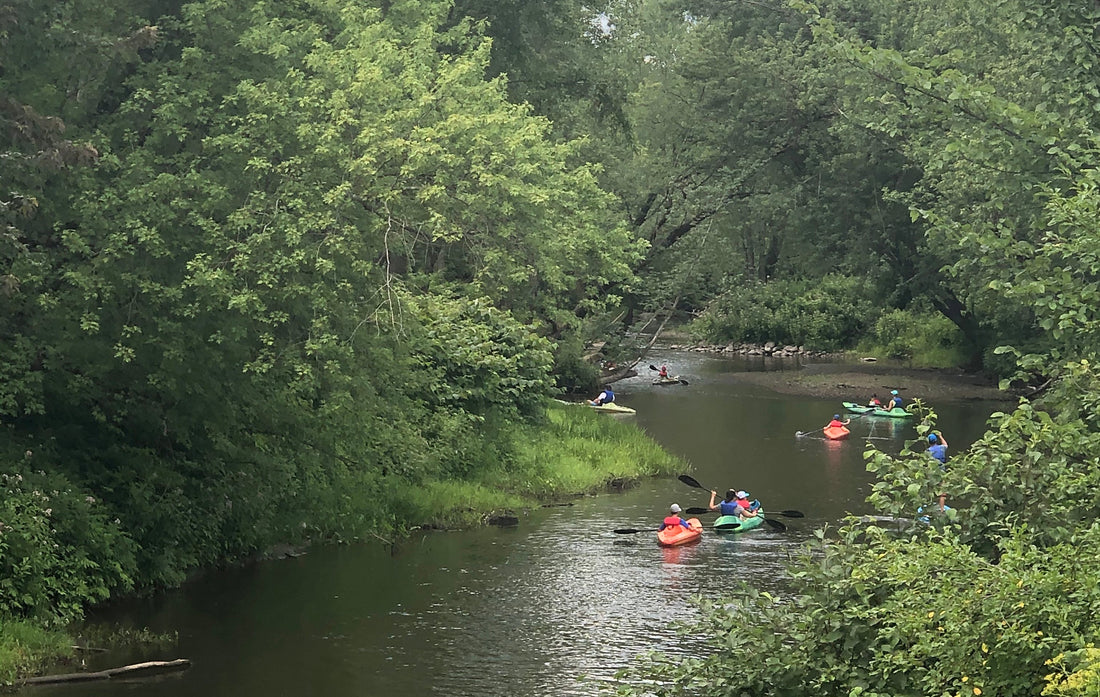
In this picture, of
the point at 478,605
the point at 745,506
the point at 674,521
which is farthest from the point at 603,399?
the point at 478,605

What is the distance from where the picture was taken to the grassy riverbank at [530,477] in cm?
2115

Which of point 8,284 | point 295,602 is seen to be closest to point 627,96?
point 295,602

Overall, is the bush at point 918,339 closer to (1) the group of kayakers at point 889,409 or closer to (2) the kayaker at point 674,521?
(1) the group of kayakers at point 889,409

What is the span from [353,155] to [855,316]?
3763 centimetres

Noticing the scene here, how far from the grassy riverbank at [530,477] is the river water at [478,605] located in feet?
1.50

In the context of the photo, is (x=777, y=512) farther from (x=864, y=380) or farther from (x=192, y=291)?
(x=864, y=380)

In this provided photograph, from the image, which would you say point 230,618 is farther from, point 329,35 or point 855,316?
point 855,316

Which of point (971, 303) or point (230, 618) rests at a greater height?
point (971, 303)

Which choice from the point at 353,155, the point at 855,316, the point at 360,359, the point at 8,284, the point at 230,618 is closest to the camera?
the point at 8,284

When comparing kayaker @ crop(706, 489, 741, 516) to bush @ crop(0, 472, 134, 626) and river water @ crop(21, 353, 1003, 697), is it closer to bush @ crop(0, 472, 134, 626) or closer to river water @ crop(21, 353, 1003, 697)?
river water @ crop(21, 353, 1003, 697)

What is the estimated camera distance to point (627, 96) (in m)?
39.1

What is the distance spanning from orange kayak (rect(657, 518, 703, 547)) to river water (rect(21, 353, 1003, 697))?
0.55ft

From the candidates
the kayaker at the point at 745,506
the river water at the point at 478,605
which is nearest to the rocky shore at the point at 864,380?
the river water at the point at 478,605

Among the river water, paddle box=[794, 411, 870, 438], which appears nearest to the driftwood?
the river water
